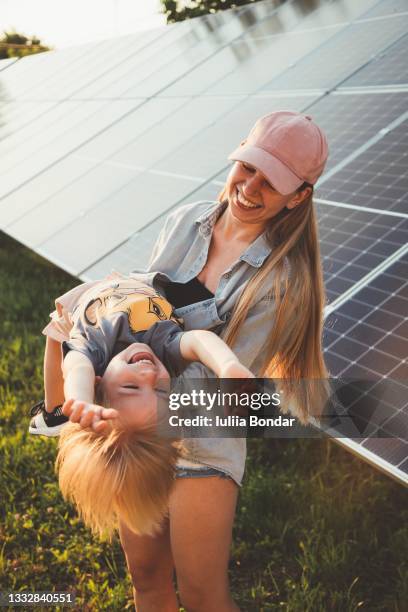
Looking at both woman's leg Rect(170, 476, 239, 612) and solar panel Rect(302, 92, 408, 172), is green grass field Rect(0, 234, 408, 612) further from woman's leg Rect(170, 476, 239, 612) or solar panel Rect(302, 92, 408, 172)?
solar panel Rect(302, 92, 408, 172)

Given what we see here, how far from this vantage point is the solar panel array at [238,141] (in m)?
3.71

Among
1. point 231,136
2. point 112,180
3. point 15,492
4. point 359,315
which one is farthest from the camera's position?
point 112,180

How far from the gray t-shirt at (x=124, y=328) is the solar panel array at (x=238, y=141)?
1.11 metres

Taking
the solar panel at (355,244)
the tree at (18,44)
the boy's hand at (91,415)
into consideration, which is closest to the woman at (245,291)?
the boy's hand at (91,415)

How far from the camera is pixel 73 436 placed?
7.19ft

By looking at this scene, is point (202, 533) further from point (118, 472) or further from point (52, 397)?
point (52, 397)

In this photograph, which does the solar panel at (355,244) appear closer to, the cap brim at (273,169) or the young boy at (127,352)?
the cap brim at (273,169)

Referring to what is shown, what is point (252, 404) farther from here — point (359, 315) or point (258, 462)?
point (258, 462)

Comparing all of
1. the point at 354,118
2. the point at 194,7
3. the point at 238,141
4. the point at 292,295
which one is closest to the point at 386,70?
the point at 354,118

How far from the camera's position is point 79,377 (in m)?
2.05

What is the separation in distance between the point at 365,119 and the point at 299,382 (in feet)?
10.9

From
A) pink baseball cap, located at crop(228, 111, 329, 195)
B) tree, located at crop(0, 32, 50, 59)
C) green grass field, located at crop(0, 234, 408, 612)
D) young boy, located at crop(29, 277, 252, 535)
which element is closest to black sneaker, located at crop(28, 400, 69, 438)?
young boy, located at crop(29, 277, 252, 535)

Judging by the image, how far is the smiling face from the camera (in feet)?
7.78

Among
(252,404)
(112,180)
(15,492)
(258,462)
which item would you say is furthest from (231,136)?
(252,404)
